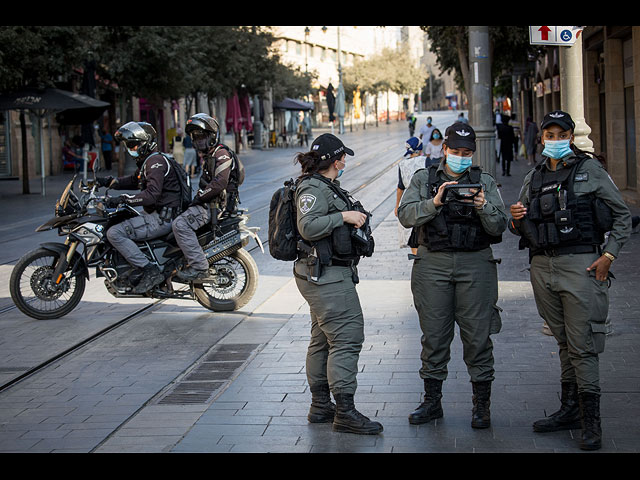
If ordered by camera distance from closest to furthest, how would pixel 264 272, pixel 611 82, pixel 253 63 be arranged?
pixel 264 272 < pixel 611 82 < pixel 253 63

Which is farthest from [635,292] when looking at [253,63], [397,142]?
[397,142]

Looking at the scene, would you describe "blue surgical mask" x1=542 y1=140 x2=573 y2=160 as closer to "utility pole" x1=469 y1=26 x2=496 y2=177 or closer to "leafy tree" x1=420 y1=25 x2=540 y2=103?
"utility pole" x1=469 y1=26 x2=496 y2=177

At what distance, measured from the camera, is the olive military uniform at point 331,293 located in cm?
544

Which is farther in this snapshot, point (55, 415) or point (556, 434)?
point (55, 415)

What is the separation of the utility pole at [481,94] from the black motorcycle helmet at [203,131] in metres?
6.47

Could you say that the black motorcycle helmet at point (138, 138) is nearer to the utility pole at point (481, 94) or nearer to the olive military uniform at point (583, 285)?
the olive military uniform at point (583, 285)

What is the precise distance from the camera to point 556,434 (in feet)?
17.3

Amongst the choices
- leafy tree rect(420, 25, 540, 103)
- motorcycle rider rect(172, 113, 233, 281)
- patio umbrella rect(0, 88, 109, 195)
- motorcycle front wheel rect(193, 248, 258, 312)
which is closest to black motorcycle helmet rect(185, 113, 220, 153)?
motorcycle rider rect(172, 113, 233, 281)

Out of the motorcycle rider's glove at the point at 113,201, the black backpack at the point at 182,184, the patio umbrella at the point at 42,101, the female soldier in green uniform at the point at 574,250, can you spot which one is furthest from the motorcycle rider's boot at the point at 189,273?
the patio umbrella at the point at 42,101

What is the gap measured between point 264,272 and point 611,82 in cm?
1066

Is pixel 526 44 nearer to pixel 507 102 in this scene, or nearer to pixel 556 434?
pixel 556 434

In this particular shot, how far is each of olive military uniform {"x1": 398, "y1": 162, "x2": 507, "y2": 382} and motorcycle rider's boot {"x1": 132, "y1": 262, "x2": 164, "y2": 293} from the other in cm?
373

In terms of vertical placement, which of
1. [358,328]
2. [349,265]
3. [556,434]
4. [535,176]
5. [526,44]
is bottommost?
[556,434]

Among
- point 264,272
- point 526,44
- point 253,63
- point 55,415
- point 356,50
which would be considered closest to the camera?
point 55,415
